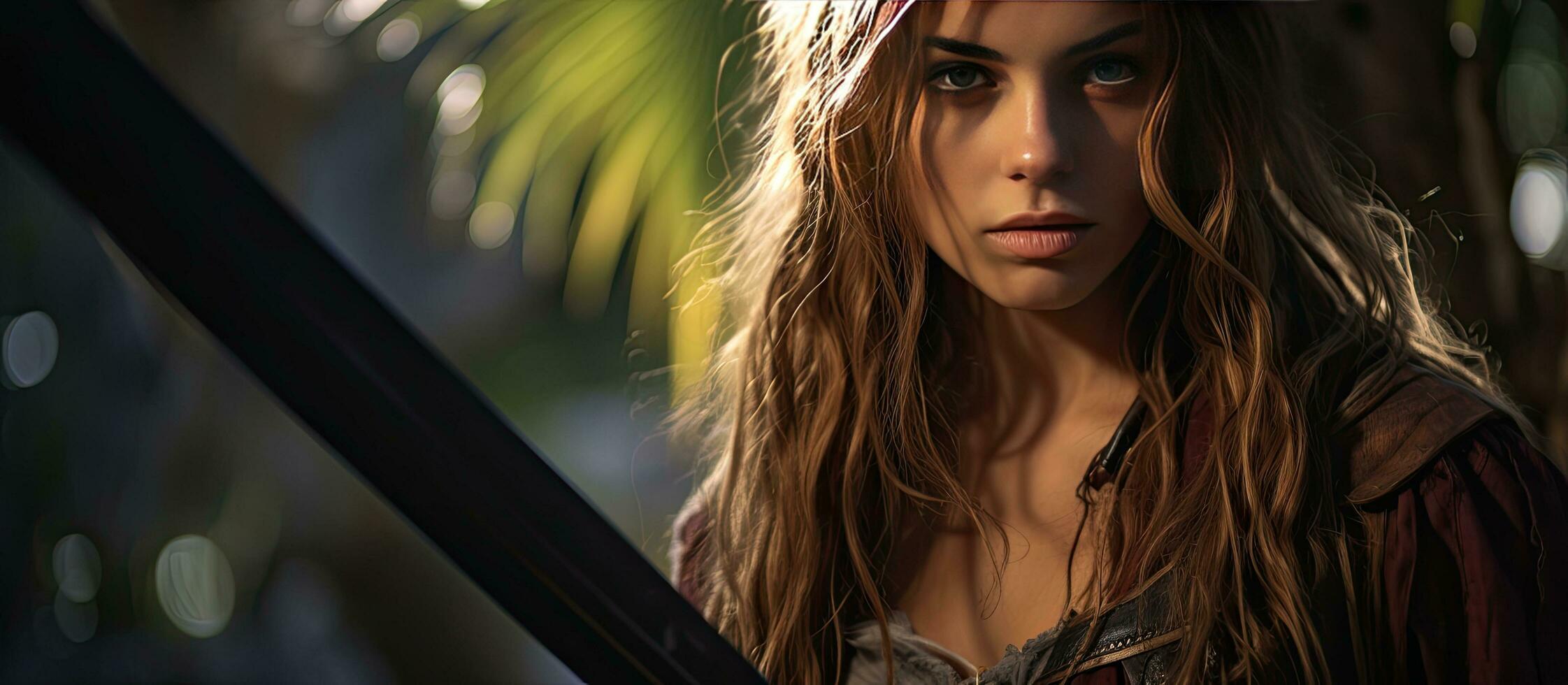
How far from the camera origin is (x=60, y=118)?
0.28 meters

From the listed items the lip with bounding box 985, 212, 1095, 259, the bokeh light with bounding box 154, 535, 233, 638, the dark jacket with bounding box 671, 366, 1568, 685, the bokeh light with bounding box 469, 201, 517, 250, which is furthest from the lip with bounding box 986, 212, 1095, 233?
the bokeh light with bounding box 154, 535, 233, 638

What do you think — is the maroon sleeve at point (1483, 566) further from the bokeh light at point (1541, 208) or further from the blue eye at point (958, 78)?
the blue eye at point (958, 78)

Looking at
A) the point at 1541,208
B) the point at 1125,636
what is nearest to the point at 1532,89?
the point at 1541,208

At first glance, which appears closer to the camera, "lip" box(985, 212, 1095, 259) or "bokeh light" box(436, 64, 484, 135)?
"lip" box(985, 212, 1095, 259)

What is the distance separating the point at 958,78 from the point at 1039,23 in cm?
4

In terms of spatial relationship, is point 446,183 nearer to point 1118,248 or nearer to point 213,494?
point 213,494

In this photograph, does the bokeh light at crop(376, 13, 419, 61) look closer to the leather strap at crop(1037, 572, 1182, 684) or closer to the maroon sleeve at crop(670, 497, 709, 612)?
the maroon sleeve at crop(670, 497, 709, 612)

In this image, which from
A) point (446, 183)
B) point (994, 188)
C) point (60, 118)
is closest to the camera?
point (60, 118)

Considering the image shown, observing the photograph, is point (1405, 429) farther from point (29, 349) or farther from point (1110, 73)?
point (29, 349)

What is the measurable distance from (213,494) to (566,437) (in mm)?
199

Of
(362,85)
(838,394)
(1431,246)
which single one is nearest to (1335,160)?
(1431,246)

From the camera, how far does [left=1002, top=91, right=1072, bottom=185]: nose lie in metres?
0.39

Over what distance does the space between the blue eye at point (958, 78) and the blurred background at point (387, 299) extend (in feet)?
0.35

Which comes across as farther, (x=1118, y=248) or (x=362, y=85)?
(x=362, y=85)
